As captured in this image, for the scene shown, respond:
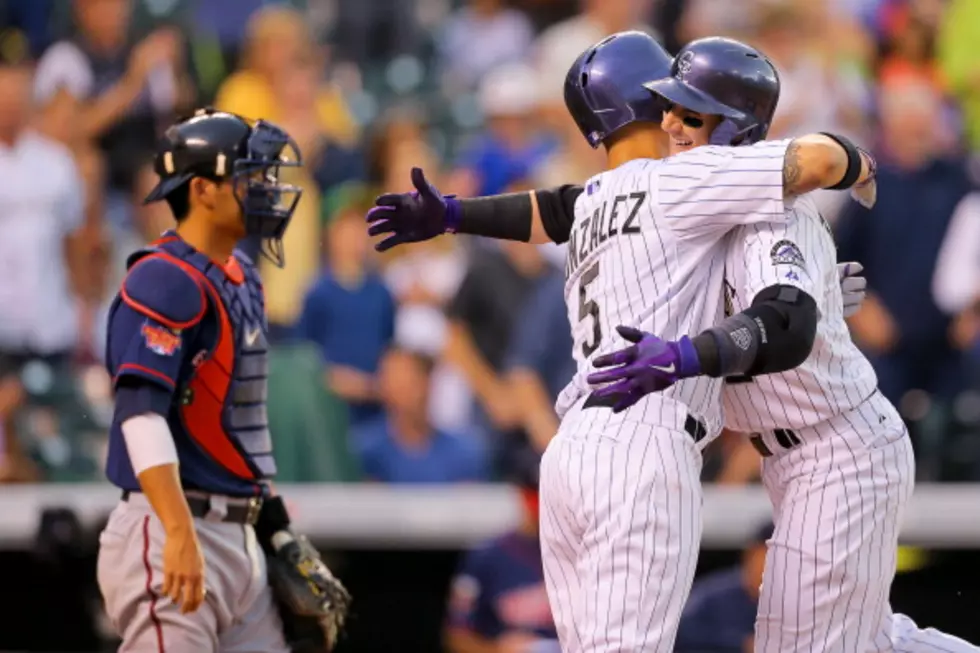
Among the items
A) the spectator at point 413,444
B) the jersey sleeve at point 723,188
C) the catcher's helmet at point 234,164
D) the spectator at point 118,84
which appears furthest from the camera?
the spectator at point 118,84

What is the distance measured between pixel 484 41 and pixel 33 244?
2.80 m

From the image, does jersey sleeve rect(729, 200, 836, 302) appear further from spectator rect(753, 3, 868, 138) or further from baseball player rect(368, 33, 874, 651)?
spectator rect(753, 3, 868, 138)

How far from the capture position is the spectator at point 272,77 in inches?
360

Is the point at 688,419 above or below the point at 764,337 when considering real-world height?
below

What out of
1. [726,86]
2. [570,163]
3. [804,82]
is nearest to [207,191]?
[726,86]

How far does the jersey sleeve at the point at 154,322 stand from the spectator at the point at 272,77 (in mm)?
4499

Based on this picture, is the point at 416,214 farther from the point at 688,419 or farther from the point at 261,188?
the point at 688,419

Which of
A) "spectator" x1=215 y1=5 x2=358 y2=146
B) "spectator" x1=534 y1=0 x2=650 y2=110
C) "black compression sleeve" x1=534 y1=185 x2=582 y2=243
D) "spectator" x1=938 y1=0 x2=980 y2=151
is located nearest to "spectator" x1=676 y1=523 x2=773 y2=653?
"black compression sleeve" x1=534 y1=185 x2=582 y2=243

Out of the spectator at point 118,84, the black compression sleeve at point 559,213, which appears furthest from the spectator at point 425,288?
the black compression sleeve at point 559,213

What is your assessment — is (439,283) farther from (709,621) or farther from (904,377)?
(709,621)

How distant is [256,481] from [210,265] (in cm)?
59

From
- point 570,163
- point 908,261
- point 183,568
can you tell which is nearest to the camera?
point 183,568

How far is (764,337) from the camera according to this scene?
3.67 m

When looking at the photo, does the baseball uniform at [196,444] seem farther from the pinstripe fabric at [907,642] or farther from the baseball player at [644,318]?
the pinstripe fabric at [907,642]
